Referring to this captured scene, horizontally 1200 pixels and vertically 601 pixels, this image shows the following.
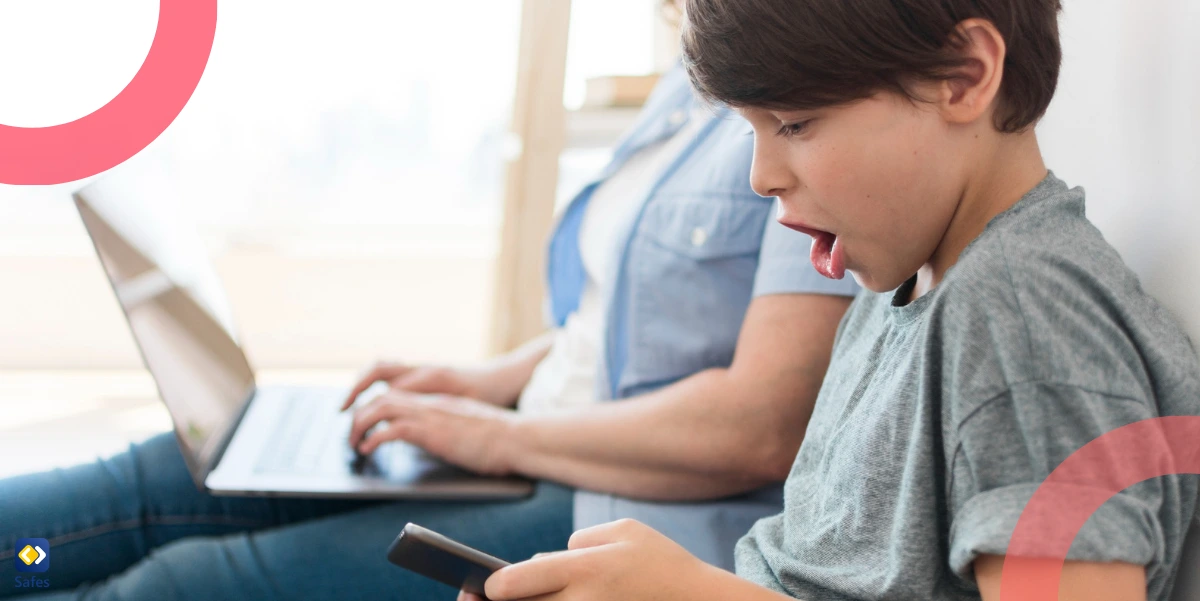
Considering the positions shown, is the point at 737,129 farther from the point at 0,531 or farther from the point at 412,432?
the point at 0,531

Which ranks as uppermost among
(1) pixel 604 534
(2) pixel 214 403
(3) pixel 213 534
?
(1) pixel 604 534

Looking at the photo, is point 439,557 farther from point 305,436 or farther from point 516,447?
point 305,436

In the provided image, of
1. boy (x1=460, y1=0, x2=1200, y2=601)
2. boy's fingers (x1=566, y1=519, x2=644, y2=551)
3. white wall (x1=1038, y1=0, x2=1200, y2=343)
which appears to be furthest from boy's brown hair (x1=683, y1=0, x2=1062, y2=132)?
boy's fingers (x1=566, y1=519, x2=644, y2=551)

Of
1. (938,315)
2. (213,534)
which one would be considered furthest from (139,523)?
(938,315)

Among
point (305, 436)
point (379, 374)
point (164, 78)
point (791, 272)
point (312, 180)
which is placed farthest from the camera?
point (312, 180)

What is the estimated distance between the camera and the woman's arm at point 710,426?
2.79ft

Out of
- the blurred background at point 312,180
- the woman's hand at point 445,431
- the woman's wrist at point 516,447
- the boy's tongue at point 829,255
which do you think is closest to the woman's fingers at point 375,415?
the woman's hand at point 445,431

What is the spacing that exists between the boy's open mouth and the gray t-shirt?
47mm

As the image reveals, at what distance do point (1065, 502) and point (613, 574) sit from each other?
0.27 meters

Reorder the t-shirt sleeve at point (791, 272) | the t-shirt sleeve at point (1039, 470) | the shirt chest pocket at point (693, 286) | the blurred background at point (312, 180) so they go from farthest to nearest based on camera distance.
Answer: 1. the blurred background at point (312, 180)
2. the shirt chest pocket at point (693, 286)
3. the t-shirt sleeve at point (791, 272)
4. the t-shirt sleeve at point (1039, 470)

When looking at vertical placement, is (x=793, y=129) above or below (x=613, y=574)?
above

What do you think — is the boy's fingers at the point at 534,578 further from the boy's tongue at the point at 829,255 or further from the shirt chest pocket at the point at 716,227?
the shirt chest pocket at the point at 716,227

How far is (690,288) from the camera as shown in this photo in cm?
96

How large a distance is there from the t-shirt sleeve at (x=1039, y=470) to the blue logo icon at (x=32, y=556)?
2.63 feet
